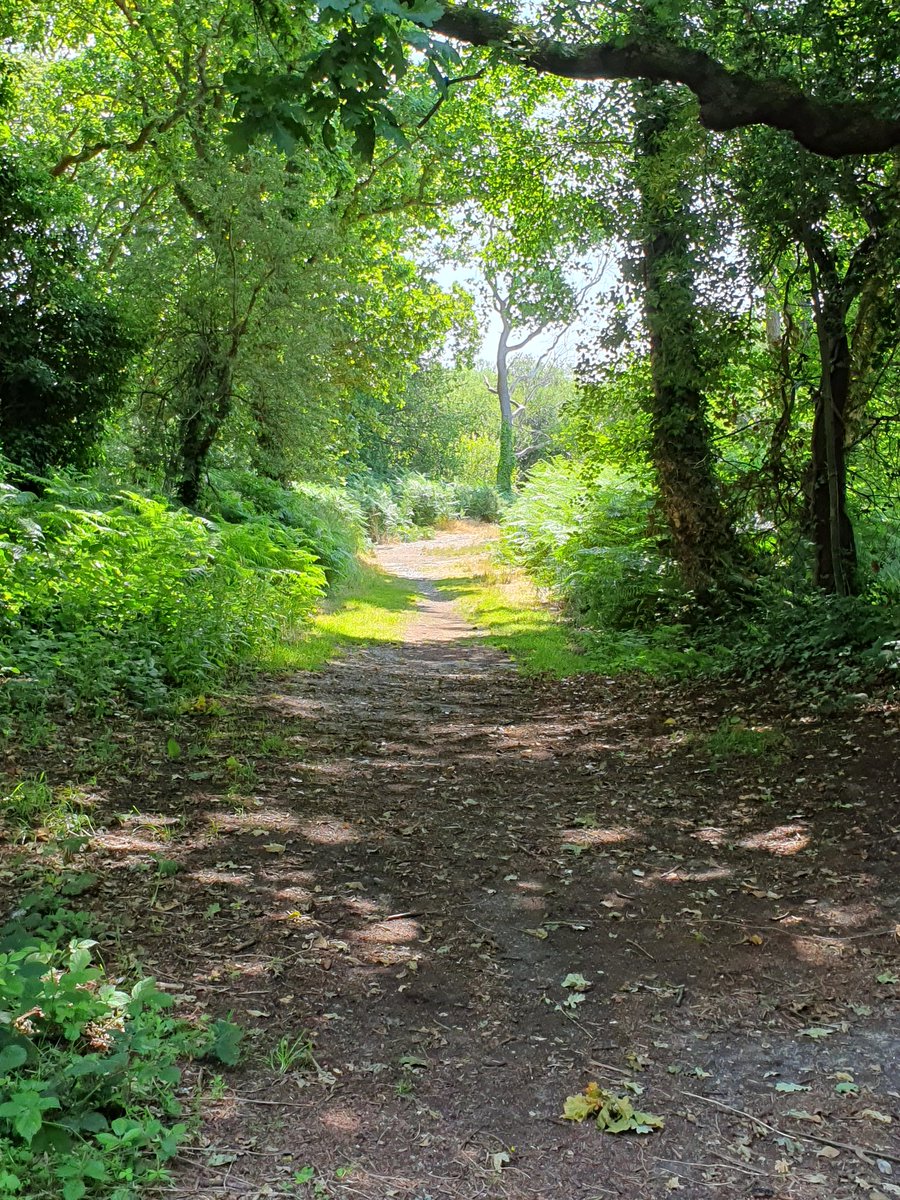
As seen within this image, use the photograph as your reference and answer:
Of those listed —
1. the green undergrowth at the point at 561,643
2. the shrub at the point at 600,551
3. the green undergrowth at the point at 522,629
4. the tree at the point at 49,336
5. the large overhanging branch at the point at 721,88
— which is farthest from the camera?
the shrub at the point at 600,551

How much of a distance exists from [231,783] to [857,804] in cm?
373

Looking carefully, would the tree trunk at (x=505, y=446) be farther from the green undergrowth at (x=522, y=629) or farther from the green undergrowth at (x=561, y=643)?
the green undergrowth at (x=561, y=643)

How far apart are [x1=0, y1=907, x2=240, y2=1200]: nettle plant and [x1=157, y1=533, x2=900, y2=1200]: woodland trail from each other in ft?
0.50

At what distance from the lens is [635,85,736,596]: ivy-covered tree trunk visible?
357 inches

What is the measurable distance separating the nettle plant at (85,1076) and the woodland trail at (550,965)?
0.15 meters

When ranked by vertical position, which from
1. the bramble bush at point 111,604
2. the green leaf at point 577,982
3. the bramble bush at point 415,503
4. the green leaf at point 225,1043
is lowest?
the green leaf at point 577,982

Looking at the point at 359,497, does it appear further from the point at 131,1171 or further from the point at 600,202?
the point at 131,1171

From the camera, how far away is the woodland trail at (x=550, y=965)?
2537mm

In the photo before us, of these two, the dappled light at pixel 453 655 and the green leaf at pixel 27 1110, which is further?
the dappled light at pixel 453 655

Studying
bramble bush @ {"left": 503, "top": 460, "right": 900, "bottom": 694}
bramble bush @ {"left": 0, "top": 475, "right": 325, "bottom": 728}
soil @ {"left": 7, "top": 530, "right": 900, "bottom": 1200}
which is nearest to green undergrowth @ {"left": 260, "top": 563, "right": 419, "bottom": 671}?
bramble bush @ {"left": 0, "top": 475, "right": 325, "bottom": 728}

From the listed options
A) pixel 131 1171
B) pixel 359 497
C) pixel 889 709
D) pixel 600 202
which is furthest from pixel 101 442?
pixel 359 497

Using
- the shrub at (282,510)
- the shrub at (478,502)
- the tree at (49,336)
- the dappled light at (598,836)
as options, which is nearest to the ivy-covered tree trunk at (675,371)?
the dappled light at (598,836)

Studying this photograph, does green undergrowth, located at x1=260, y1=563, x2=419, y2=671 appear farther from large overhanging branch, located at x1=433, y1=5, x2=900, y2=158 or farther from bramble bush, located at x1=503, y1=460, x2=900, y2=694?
large overhanging branch, located at x1=433, y1=5, x2=900, y2=158

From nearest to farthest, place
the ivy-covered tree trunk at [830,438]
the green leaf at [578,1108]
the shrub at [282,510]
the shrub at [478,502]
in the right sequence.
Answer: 1. the green leaf at [578,1108]
2. the ivy-covered tree trunk at [830,438]
3. the shrub at [282,510]
4. the shrub at [478,502]
